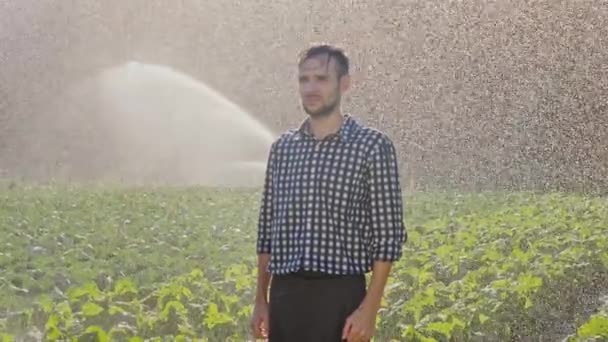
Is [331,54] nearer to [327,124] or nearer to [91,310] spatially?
[327,124]

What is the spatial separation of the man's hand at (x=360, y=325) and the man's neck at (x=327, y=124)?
51 centimetres

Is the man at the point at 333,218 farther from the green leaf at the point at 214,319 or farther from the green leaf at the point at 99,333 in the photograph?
the green leaf at the point at 214,319

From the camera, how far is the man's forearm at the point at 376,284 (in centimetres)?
266

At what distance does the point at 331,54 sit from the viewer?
8.88 feet

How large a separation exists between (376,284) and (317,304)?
0.18m

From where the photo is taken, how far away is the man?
266cm

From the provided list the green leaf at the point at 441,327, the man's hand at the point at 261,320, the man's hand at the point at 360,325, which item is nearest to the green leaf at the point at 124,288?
the green leaf at the point at 441,327

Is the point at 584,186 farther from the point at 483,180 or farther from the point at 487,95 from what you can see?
the point at 487,95

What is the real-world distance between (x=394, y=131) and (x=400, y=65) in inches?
188

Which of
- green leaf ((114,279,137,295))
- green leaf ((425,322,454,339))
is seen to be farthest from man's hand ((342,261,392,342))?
green leaf ((114,279,137,295))

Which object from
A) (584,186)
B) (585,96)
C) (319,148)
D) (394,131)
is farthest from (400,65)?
(319,148)

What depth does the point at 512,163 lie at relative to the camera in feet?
108

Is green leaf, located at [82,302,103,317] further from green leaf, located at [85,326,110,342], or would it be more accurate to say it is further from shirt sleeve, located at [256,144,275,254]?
shirt sleeve, located at [256,144,275,254]

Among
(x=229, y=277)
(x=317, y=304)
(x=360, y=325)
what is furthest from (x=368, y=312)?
(x=229, y=277)
